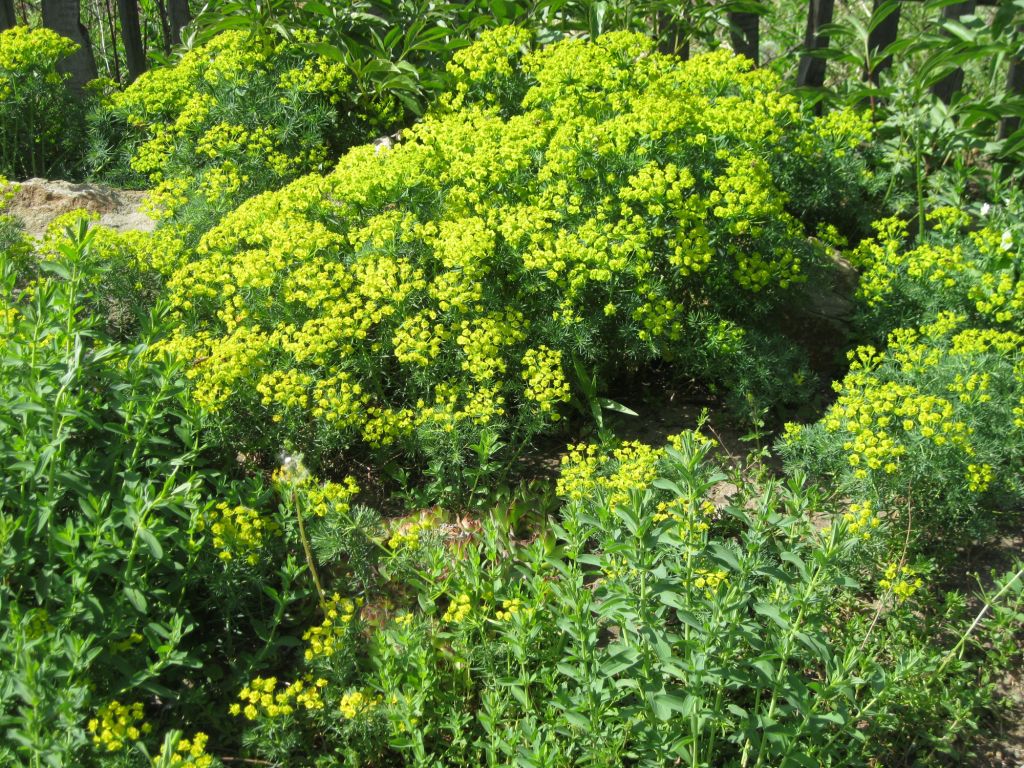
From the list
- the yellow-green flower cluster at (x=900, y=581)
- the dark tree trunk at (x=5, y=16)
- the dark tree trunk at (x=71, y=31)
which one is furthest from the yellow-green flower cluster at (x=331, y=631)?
the dark tree trunk at (x=5, y=16)

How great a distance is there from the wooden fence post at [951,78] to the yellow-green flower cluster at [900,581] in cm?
381

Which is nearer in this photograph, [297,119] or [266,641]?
[266,641]

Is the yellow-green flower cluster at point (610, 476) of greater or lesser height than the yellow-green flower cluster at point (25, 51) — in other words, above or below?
below

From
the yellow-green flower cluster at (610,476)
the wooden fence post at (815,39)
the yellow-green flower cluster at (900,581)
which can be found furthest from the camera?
the wooden fence post at (815,39)

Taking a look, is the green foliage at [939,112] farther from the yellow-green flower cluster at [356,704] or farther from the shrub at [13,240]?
the shrub at [13,240]

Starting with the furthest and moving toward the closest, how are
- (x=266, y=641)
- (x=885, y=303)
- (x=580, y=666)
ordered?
(x=885, y=303)
(x=266, y=641)
(x=580, y=666)

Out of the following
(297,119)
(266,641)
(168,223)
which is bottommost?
(266,641)

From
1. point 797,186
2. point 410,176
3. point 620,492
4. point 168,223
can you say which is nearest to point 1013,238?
point 797,186

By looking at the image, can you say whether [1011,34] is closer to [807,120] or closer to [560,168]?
[807,120]

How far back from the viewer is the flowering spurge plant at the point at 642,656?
100 inches

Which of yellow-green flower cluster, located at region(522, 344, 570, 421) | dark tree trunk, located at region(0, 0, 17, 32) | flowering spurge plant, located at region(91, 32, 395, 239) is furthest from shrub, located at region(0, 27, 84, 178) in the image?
yellow-green flower cluster, located at region(522, 344, 570, 421)

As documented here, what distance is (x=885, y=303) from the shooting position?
447 cm

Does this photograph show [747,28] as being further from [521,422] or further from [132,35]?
[132,35]

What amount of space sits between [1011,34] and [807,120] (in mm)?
1423
